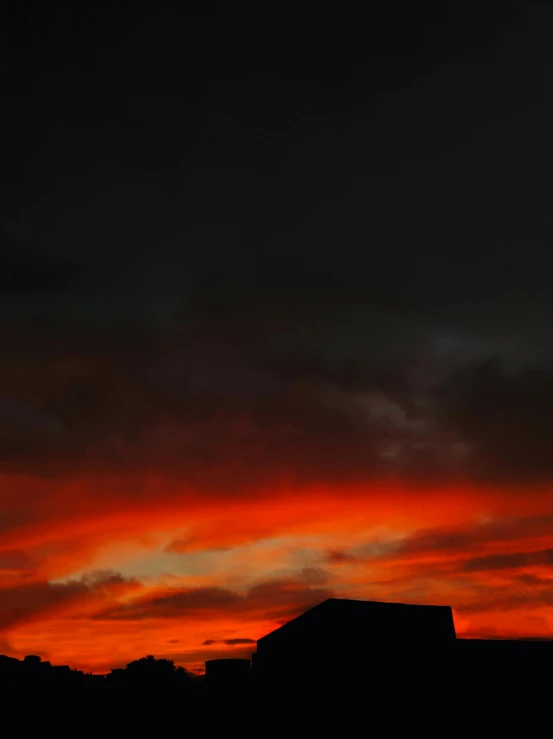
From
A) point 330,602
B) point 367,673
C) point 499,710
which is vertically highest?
point 330,602

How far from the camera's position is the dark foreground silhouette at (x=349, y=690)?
4175cm

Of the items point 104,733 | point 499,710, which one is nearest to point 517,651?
point 499,710

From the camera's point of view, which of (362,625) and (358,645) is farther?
(362,625)

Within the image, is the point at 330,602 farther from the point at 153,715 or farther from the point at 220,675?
the point at 153,715

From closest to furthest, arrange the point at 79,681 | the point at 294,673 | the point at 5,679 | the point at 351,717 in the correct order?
the point at 351,717, the point at 294,673, the point at 5,679, the point at 79,681

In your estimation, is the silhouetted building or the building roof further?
the building roof

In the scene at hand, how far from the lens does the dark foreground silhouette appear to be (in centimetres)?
4175

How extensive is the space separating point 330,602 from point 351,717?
7592 mm

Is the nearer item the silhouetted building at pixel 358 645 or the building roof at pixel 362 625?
the silhouetted building at pixel 358 645

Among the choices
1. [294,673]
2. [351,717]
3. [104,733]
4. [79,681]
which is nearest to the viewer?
[351,717]

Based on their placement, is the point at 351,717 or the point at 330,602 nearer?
the point at 351,717

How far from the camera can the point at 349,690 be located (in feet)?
138

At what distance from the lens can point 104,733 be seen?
162 feet

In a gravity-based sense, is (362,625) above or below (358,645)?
above
